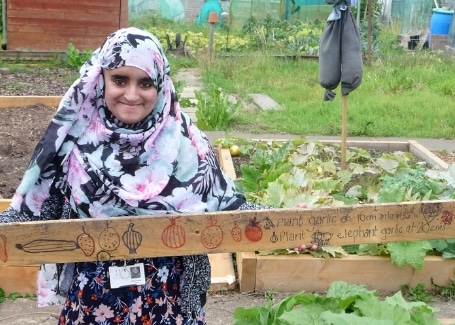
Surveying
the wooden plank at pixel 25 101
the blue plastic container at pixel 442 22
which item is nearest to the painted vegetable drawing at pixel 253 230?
the wooden plank at pixel 25 101

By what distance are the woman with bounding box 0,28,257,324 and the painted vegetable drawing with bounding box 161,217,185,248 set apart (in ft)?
0.53

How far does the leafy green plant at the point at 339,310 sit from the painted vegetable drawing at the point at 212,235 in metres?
0.83

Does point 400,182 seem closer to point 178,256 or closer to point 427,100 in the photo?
point 178,256

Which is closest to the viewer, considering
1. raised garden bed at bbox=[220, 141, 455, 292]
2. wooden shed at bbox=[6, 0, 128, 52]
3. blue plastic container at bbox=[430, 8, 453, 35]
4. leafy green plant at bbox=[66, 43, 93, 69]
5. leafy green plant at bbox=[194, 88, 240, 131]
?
raised garden bed at bbox=[220, 141, 455, 292]

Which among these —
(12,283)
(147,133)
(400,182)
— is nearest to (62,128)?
(147,133)

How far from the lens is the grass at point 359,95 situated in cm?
886

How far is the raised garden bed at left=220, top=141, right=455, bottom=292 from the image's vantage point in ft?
14.8

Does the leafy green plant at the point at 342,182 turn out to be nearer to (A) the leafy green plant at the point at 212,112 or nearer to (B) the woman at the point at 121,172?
(A) the leafy green plant at the point at 212,112

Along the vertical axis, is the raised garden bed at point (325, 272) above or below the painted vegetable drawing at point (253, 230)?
below

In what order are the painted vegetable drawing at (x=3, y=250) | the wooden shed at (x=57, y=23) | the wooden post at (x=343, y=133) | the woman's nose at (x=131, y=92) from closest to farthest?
the painted vegetable drawing at (x=3, y=250), the woman's nose at (x=131, y=92), the wooden post at (x=343, y=133), the wooden shed at (x=57, y=23)

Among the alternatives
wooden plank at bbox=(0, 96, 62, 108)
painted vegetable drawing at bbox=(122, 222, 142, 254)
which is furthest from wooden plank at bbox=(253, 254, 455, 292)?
wooden plank at bbox=(0, 96, 62, 108)

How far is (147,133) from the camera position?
2.41 metres

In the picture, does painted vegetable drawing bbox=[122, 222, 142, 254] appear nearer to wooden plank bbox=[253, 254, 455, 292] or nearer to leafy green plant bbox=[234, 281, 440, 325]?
leafy green plant bbox=[234, 281, 440, 325]

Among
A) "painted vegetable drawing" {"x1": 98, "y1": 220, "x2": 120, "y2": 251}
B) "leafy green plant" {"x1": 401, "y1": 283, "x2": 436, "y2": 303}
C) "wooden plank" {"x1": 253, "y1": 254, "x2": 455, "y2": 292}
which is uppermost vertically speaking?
"painted vegetable drawing" {"x1": 98, "y1": 220, "x2": 120, "y2": 251}
